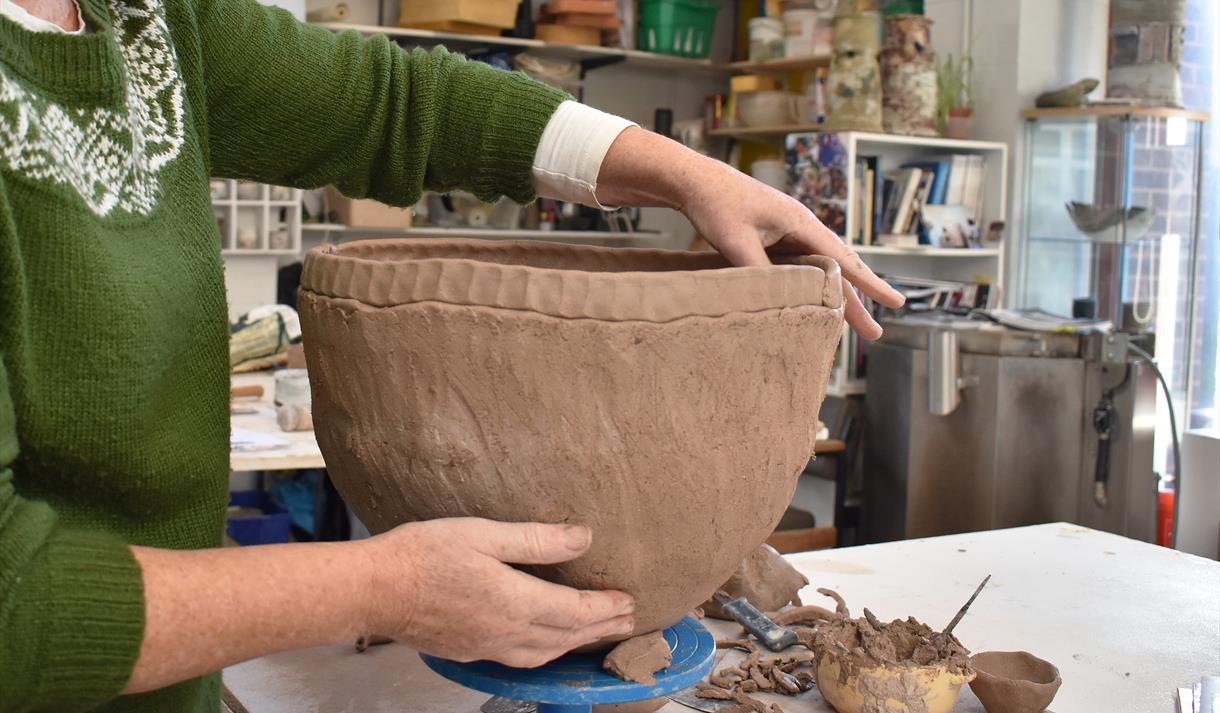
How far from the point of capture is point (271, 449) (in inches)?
93.2

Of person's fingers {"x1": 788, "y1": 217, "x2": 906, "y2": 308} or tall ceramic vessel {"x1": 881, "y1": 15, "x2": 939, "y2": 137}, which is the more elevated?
tall ceramic vessel {"x1": 881, "y1": 15, "x2": 939, "y2": 137}

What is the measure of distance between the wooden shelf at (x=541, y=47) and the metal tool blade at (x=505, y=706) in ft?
11.6

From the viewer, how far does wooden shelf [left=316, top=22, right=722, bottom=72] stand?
459 centimetres

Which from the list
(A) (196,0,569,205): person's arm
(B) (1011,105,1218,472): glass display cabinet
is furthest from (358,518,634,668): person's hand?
(B) (1011,105,1218,472): glass display cabinet

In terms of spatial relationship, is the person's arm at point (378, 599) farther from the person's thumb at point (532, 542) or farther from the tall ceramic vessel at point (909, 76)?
the tall ceramic vessel at point (909, 76)

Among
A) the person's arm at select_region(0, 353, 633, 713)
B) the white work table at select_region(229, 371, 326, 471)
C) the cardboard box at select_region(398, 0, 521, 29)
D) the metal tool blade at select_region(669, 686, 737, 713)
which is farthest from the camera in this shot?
the cardboard box at select_region(398, 0, 521, 29)

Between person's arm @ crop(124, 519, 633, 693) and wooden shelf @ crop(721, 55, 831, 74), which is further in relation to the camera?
wooden shelf @ crop(721, 55, 831, 74)

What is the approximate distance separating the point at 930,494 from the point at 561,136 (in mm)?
2675

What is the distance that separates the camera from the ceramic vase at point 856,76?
13.1 ft

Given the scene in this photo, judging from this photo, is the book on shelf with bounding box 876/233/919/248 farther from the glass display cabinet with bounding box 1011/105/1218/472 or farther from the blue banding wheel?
the blue banding wheel

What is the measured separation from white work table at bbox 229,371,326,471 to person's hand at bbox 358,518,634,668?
120cm

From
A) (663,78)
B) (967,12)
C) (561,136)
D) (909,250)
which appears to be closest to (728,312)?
(561,136)

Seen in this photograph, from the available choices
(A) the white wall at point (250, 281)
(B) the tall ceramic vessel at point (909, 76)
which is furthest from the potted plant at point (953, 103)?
(A) the white wall at point (250, 281)

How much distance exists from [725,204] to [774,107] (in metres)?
3.96
